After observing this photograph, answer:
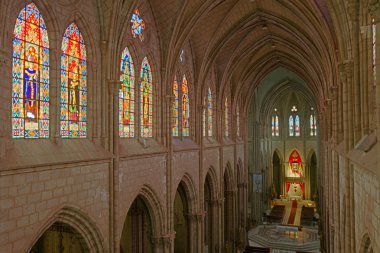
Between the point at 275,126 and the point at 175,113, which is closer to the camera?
the point at 175,113

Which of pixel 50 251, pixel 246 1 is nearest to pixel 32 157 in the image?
pixel 50 251

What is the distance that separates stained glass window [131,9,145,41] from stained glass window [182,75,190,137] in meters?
5.55

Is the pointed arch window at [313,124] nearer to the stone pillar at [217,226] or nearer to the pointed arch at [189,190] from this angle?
the stone pillar at [217,226]

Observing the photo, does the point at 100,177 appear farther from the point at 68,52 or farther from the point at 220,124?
the point at 220,124

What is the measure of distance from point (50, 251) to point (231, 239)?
676 inches

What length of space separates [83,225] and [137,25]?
8438 millimetres

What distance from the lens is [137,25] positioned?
15.3m

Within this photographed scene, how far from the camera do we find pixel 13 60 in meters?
9.22

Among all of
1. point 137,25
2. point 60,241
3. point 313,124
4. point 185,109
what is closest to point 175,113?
point 185,109

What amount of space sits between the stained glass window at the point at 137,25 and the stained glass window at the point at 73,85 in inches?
137

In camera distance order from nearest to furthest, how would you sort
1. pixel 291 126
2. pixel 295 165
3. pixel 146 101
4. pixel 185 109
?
1. pixel 146 101
2. pixel 185 109
3. pixel 291 126
4. pixel 295 165

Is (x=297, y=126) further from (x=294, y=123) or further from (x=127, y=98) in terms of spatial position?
(x=127, y=98)

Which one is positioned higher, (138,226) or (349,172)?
(349,172)

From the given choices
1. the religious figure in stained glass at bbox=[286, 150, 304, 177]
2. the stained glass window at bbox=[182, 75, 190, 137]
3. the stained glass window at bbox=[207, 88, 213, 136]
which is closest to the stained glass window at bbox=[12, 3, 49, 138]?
the stained glass window at bbox=[182, 75, 190, 137]
